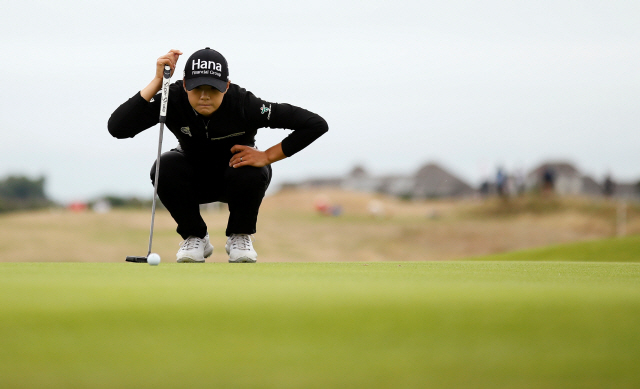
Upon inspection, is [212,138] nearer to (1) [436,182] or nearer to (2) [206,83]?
(2) [206,83]

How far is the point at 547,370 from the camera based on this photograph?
1.47 meters

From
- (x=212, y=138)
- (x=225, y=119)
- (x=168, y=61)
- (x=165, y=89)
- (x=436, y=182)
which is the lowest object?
(x=212, y=138)

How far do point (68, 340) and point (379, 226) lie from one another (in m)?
26.2

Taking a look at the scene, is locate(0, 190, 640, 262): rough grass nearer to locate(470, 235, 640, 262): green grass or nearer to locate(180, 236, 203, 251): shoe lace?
locate(470, 235, 640, 262): green grass

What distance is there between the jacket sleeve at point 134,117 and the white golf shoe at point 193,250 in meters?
0.83

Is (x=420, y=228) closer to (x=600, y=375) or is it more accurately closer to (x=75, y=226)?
(x=75, y=226)

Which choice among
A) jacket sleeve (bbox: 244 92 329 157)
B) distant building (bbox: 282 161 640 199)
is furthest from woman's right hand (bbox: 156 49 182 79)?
distant building (bbox: 282 161 640 199)

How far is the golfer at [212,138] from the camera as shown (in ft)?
13.5

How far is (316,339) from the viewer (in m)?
1.57

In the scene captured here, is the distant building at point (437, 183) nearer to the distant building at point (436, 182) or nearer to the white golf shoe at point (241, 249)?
the distant building at point (436, 182)

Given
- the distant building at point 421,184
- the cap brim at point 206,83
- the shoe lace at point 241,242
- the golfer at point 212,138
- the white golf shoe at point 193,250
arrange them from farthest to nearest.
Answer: the distant building at point 421,184, the shoe lace at point 241,242, the white golf shoe at point 193,250, the golfer at point 212,138, the cap brim at point 206,83

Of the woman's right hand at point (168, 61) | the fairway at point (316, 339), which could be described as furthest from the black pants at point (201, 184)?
the fairway at point (316, 339)

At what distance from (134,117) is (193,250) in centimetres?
97

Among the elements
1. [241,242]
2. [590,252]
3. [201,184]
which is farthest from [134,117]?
[590,252]
